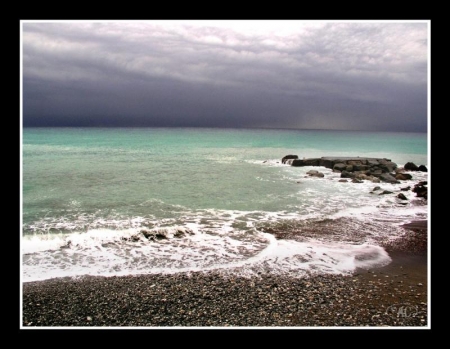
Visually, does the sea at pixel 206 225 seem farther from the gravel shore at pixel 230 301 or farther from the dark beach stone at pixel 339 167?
the dark beach stone at pixel 339 167

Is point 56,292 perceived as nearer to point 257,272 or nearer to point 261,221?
point 257,272

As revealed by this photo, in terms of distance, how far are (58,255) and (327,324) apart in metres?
7.19

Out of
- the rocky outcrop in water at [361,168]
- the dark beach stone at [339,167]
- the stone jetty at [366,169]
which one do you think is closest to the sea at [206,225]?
the stone jetty at [366,169]

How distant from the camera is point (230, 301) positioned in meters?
5.93

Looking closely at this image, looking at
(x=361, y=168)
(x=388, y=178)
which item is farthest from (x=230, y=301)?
(x=361, y=168)

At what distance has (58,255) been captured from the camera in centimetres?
832

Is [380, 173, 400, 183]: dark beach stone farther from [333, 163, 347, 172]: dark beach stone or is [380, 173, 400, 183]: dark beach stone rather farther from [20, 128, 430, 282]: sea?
[333, 163, 347, 172]: dark beach stone

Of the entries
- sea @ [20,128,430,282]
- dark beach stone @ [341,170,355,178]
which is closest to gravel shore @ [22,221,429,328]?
sea @ [20,128,430,282]

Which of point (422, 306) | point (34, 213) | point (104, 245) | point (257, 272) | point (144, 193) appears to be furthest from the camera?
point (144, 193)

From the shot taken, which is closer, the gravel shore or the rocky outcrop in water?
the gravel shore

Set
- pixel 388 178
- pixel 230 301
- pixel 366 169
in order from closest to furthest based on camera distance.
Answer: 1. pixel 230 301
2. pixel 388 178
3. pixel 366 169

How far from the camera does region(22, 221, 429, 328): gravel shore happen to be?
17.9 feet

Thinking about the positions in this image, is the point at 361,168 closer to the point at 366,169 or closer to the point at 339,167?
the point at 366,169
